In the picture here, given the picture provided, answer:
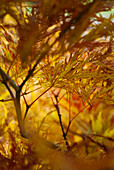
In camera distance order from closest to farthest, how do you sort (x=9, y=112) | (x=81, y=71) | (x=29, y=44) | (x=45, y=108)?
(x=29, y=44), (x=81, y=71), (x=9, y=112), (x=45, y=108)

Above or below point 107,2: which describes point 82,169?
below

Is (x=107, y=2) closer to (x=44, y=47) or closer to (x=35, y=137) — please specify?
(x=44, y=47)

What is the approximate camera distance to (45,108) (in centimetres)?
69

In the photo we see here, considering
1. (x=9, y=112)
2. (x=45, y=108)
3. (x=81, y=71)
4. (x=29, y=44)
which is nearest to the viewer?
(x=29, y=44)

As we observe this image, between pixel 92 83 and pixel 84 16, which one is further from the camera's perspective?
pixel 92 83

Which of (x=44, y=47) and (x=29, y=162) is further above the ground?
(x=44, y=47)

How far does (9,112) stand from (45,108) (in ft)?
0.53

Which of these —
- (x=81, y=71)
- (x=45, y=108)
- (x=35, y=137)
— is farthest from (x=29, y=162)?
(x=45, y=108)

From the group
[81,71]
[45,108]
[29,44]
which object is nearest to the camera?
[29,44]

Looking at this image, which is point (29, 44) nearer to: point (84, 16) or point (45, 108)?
point (84, 16)

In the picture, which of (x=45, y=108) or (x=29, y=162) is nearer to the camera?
(x=29, y=162)

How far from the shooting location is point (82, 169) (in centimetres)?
25

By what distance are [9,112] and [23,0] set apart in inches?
12.8

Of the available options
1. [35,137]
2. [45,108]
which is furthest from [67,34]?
[45,108]
